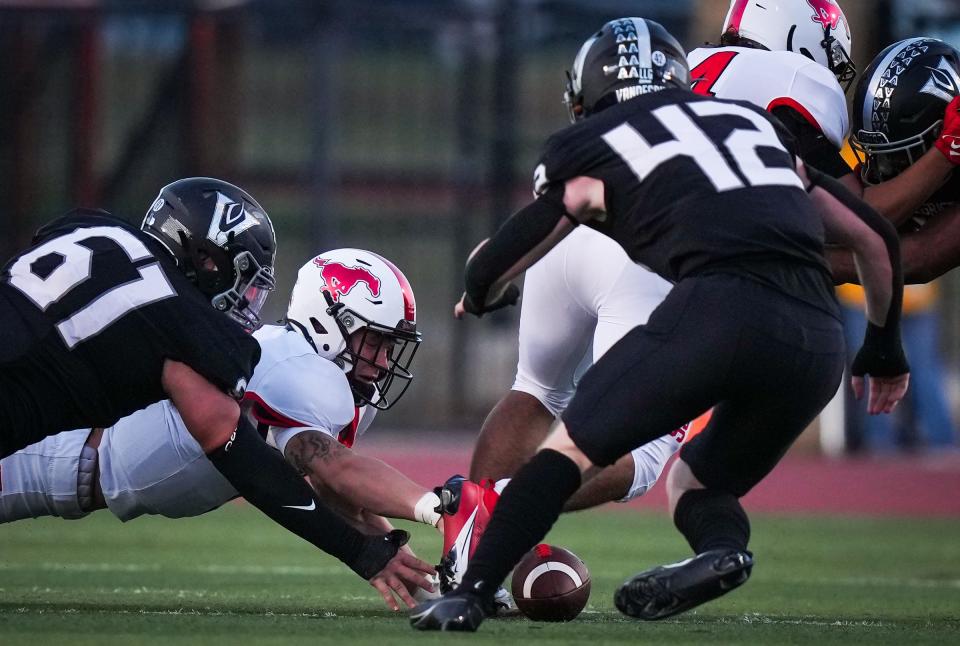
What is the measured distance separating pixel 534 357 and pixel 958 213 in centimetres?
148

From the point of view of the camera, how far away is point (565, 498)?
3771 mm

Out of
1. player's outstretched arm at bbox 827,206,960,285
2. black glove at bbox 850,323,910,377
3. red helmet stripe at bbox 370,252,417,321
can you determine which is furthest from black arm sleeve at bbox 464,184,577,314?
→ player's outstretched arm at bbox 827,206,960,285

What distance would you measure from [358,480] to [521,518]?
856 millimetres

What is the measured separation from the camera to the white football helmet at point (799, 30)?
522cm

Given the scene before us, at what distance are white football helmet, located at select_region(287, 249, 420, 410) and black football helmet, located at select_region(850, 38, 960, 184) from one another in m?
1.61

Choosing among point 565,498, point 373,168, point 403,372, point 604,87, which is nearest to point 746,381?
point 565,498

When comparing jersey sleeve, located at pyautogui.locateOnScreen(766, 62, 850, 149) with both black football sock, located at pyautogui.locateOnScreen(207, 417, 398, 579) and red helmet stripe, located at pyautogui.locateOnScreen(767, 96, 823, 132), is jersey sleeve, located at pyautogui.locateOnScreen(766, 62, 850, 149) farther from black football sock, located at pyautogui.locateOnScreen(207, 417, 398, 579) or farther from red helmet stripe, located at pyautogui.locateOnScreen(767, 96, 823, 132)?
black football sock, located at pyautogui.locateOnScreen(207, 417, 398, 579)

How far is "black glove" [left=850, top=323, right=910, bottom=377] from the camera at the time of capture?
4.33m

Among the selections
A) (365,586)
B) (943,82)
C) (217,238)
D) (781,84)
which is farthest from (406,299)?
(943,82)

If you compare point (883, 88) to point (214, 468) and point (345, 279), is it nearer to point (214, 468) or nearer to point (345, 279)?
point (345, 279)

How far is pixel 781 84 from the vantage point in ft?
16.2

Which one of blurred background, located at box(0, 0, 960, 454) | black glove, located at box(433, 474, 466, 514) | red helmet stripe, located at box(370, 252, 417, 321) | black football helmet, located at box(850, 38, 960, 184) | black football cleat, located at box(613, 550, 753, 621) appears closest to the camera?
black football cleat, located at box(613, 550, 753, 621)

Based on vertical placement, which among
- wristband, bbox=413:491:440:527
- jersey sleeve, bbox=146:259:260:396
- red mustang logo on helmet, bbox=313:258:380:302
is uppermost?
jersey sleeve, bbox=146:259:260:396

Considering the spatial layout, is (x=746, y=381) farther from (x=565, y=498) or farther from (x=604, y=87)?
(x=604, y=87)
